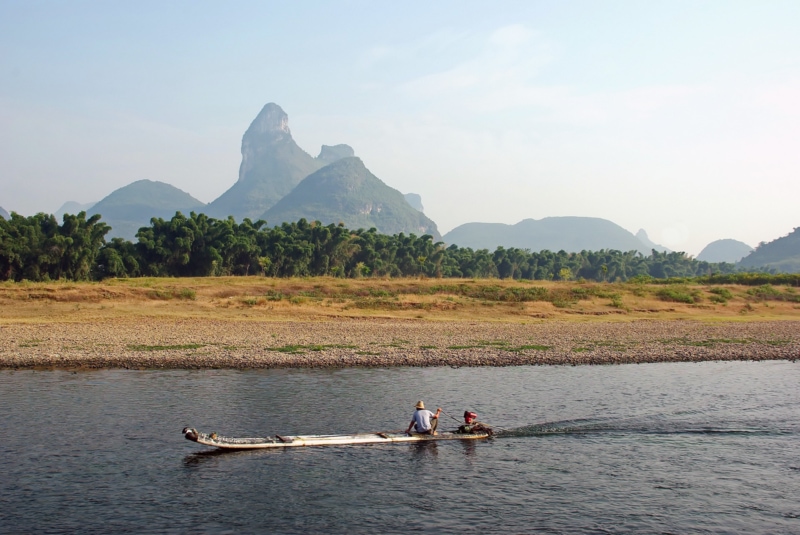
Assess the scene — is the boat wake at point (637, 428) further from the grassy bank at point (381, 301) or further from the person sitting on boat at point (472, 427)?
the grassy bank at point (381, 301)

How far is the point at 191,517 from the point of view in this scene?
18.9 metres

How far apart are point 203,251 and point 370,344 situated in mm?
60028

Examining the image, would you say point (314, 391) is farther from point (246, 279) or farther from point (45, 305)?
point (246, 279)

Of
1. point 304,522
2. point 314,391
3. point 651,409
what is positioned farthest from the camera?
point 314,391

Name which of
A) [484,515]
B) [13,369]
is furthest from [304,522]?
[13,369]

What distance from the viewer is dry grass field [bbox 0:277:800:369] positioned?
142ft

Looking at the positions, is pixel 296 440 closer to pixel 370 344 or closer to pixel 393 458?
pixel 393 458

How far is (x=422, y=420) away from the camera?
26.2 m

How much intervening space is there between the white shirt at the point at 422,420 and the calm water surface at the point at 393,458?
0.71 metres

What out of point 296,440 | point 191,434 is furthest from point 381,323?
point 191,434

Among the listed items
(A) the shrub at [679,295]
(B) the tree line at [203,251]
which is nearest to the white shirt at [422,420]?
(A) the shrub at [679,295]

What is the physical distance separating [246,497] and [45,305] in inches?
1937

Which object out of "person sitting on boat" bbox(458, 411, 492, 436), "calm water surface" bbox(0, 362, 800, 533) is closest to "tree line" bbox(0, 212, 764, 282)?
"calm water surface" bbox(0, 362, 800, 533)

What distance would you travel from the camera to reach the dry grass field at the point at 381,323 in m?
43.3
